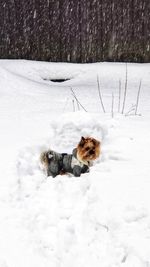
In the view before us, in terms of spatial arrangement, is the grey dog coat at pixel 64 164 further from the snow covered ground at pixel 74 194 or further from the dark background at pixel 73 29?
the dark background at pixel 73 29

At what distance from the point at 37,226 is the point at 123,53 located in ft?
16.1

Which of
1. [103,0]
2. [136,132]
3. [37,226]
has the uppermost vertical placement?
[103,0]

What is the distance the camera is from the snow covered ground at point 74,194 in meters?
2.61

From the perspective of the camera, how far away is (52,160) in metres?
3.38

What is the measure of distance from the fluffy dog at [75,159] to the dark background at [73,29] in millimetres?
4236

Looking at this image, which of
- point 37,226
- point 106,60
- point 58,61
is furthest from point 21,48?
point 37,226

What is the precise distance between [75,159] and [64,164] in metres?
0.08

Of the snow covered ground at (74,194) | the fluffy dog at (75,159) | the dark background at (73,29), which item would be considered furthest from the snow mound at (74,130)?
the dark background at (73,29)

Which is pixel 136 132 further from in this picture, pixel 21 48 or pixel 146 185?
pixel 21 48

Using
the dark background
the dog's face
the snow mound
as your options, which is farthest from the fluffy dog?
the dark background

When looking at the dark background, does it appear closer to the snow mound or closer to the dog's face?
the snow mound

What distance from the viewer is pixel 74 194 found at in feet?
10.2

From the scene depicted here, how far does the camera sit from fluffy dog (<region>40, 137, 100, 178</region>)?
3316mm

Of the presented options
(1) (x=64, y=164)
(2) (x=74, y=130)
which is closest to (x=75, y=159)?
(1) (x=64, y=164)
